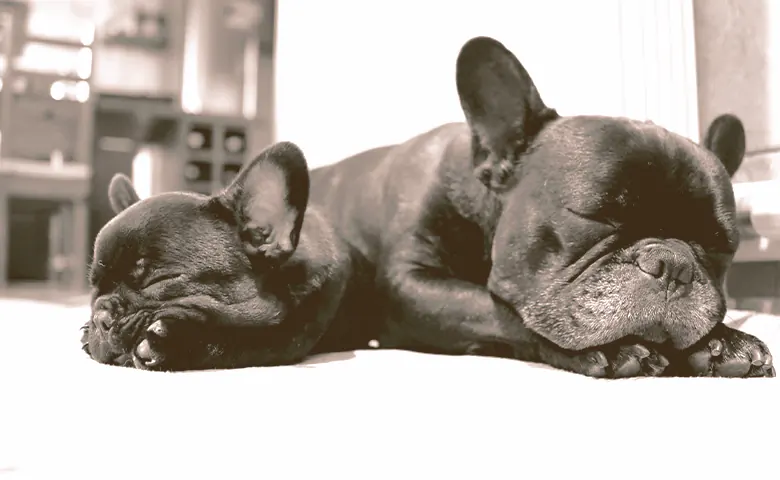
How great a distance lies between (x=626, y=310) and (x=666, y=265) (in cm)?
7

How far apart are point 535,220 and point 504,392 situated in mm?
284

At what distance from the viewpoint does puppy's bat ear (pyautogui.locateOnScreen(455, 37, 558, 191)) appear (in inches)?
44.3

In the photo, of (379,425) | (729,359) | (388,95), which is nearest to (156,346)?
(379,425)

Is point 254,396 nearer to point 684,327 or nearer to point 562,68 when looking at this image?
point 684,327

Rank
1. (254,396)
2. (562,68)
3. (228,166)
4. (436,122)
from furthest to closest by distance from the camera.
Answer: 1. (228,166)
2. (436,122)
3. (562,68)
4. (254,396)

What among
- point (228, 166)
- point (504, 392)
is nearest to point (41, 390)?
point (504, 392)

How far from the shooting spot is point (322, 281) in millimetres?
1141

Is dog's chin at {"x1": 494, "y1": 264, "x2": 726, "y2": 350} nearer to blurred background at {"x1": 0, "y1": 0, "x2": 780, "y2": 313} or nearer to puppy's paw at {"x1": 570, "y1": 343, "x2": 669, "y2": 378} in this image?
puppy's paw at {"x1": 570, "y1": 343, "x2": 669, "y2": 378}

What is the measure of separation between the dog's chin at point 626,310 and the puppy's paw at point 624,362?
15mm

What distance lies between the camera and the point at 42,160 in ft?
15.5

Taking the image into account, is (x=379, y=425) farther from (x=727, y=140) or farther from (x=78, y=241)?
(x=78, y=241)

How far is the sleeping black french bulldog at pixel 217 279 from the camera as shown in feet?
3.30

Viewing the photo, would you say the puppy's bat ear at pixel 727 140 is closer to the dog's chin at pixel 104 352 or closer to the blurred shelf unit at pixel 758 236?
the blurred shelf unit at pixel 758 236

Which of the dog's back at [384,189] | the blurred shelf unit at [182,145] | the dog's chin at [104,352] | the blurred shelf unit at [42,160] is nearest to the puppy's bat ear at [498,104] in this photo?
the dog's back at [384,189]
